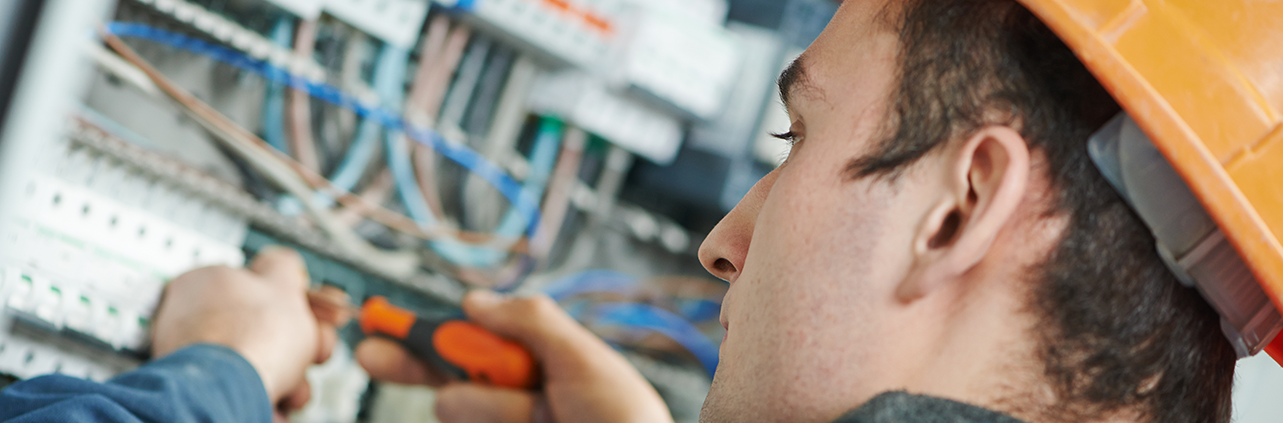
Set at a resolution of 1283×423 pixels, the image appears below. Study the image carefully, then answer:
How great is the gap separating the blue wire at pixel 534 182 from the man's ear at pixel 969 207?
90 centimetres

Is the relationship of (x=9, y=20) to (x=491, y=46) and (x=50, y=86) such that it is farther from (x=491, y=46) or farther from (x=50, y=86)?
(x=491, y=46)

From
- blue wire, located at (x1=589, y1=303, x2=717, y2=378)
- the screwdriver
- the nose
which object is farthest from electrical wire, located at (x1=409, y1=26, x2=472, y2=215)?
the nose

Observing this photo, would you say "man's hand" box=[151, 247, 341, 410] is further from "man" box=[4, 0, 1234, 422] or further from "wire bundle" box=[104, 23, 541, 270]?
"man" box=[4, 0, 1234, 422]

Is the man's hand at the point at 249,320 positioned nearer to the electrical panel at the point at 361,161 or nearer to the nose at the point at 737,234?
the electrical panel at the point at 361,161

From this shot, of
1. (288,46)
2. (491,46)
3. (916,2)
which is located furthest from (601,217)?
(916,2)

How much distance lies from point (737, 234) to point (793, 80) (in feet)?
0.40

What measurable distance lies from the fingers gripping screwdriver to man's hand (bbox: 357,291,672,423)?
19mm

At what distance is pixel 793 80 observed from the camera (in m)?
0.57

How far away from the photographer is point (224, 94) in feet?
3.20

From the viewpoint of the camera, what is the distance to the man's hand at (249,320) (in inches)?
32.3

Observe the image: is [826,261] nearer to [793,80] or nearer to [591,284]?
[793,80]

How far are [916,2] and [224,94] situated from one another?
832 mm

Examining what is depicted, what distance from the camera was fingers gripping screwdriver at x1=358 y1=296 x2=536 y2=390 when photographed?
0.95m

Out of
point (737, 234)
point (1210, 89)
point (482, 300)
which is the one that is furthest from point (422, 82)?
point (1210, 89)
